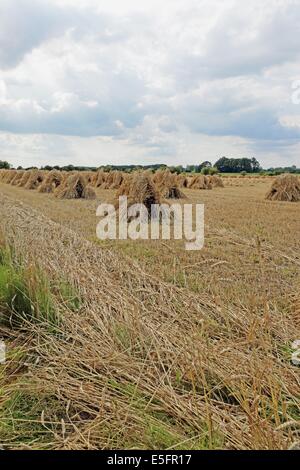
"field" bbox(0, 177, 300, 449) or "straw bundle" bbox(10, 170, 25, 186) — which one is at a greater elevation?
"straw bundle" bbox(10, 170, 25, 186)

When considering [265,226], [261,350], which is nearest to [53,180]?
[265,226]

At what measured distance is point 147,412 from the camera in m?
2.07

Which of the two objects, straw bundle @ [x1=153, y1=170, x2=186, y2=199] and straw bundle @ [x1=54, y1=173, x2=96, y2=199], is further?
straw bundle @ [x1=54, y1=173, x2=96, y2=199]

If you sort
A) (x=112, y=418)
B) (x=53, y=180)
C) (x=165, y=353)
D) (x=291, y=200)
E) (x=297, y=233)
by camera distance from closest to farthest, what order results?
(x=112, y=418)
(x=165, y=353)
(x=297, y=233)
(x=291, y=200)
(x=53, y=180)

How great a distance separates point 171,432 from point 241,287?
2226 mm

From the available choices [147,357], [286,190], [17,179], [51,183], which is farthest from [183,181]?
[147,357]

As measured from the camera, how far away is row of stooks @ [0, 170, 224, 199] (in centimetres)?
1367

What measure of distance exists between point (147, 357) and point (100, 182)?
70.3ft

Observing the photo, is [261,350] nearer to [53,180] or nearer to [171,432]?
[171,432]

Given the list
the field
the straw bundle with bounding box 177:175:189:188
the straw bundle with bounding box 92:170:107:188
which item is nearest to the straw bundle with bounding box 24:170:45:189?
the straw bundle with bounding box 92:170:107:188

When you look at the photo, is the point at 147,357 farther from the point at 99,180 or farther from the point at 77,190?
the point at 99,180

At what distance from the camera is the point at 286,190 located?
47.7 ft

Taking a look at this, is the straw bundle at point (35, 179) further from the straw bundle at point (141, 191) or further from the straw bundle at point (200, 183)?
the straw bundle at point (141, 191)

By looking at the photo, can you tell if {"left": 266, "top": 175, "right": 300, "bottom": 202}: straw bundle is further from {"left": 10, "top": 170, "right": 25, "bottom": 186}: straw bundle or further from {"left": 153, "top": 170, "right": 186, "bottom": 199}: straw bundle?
{"left": 10, "top": 170, "right": 25, "bottom": 186}: straw bundle
